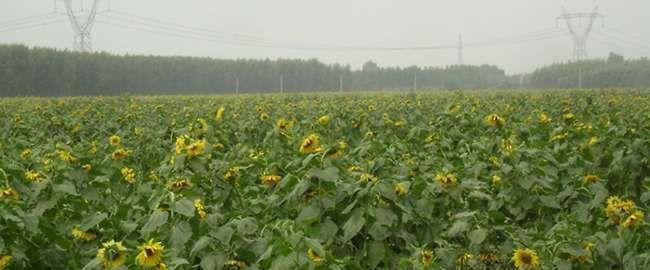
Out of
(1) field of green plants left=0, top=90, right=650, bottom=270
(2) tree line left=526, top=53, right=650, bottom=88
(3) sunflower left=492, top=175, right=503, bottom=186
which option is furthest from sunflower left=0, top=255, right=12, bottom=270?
(2) tree line left=526, top=53, right=650, bottom=88

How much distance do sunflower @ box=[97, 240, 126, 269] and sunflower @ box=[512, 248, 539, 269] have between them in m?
1.34

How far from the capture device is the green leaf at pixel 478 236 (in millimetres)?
2850

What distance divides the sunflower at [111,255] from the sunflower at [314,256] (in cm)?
53

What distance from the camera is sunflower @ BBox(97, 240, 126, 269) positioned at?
204 centimetres

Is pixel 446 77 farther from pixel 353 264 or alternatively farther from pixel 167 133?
pixel 353 264

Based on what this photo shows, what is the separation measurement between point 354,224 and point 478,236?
0.49 metres

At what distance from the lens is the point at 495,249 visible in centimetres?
308

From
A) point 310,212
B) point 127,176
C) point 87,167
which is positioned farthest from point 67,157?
point 310,212

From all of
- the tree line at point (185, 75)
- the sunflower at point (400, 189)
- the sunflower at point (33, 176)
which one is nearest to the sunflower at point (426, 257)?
the sunflower at point (400, 189)

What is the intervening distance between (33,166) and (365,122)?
5436 mm

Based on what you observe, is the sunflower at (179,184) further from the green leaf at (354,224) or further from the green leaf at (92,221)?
the green leaf at (354,224)

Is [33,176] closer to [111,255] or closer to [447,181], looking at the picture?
[111,255]

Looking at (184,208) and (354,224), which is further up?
(184,208)

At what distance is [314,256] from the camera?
2195 mm
